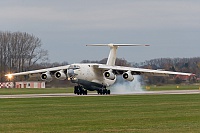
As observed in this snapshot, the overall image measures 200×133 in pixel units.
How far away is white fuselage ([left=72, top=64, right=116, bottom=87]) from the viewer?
60.8m

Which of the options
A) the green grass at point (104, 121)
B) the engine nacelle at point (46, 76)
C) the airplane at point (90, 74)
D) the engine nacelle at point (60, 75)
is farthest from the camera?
the engine nacelle at point (46, 76)

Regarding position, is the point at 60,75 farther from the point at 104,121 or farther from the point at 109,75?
the point at 104,121

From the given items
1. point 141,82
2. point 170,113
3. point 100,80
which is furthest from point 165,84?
point 170,113

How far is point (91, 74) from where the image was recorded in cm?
6234

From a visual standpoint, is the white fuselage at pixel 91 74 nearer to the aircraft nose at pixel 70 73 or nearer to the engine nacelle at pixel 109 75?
the aircraft nose at pixel 70 73

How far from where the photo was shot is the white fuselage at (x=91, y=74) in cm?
6078

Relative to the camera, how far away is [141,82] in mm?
78625

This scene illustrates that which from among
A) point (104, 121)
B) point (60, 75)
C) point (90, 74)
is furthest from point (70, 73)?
point (104, 121)

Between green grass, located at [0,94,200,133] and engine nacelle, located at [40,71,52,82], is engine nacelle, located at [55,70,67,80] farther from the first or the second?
green grass, located at [0,94,200,133]

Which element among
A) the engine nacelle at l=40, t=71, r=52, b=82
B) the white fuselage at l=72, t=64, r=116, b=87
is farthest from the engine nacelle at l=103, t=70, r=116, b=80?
the engine nacelle at l=40, t=71, r=52, b=82

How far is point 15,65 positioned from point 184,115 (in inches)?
3791

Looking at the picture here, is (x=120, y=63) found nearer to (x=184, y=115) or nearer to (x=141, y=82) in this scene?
(x=141, y=82)

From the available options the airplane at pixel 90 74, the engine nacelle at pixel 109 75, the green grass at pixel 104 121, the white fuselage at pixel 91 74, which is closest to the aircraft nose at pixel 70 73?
the airplane at pixel 90 74

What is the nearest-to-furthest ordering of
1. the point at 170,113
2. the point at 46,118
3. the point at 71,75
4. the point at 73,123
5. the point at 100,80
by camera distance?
1. the point at 73,123
2. the point at 46,118
3. the point at 170,113
4. the point at 71,75
5. the point at 100,80
